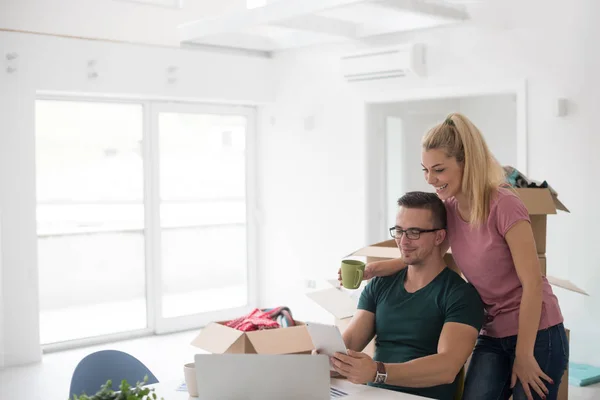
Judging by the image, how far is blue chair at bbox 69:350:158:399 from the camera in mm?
2365

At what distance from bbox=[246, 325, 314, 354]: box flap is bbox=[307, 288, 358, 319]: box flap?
52 centimetres

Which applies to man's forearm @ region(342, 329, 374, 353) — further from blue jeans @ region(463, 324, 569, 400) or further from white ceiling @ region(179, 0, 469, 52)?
white ceiling @ region(179, 0, 469, 52)

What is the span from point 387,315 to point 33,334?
3598 millimetres

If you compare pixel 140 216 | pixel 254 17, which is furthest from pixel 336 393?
pixel 140 216

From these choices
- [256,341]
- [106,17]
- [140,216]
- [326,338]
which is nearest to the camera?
[326,338]

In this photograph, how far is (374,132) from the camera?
5773mm

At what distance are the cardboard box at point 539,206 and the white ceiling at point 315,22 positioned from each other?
203 cm

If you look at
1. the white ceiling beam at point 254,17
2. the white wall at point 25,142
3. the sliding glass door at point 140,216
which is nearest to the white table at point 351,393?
the white ceiling beam at point 254,17

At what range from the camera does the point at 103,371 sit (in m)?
2.45

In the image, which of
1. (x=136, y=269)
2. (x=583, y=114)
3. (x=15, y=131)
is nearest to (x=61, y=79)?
(x=15, y=131)

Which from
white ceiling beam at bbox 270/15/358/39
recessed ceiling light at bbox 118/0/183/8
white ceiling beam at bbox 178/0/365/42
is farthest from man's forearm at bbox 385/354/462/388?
recessed ceiling light at bbox 118/0/183/8

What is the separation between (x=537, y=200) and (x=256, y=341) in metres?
1.46

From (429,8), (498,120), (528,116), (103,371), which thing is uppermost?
(429,8)

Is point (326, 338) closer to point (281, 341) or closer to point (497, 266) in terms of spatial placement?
point (281, 341)
